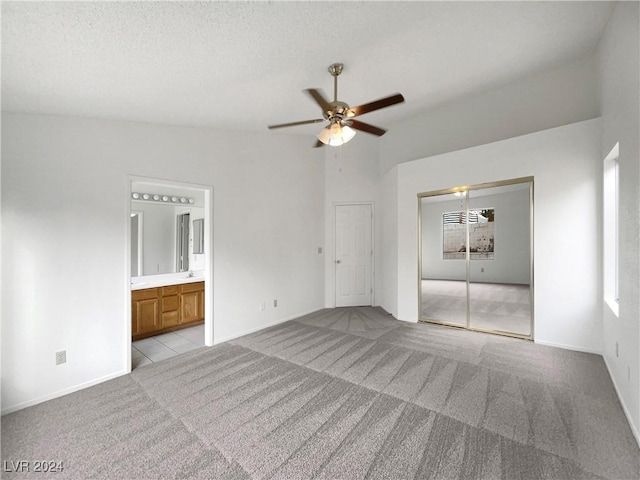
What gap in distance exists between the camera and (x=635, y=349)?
1.79m

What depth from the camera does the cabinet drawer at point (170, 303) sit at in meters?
3.87

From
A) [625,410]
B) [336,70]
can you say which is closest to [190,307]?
[336,70]

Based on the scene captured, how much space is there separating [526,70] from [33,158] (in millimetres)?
5368

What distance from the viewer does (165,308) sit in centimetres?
388

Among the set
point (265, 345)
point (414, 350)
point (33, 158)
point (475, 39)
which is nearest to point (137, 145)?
point (33, 158)

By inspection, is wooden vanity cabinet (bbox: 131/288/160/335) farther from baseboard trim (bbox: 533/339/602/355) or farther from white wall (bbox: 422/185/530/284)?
baseboard trim (bbox: 533/339/602/355)

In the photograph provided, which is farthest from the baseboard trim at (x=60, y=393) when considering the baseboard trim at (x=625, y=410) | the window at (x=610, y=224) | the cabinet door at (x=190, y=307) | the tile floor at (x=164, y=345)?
the window at (x=610, y=224)

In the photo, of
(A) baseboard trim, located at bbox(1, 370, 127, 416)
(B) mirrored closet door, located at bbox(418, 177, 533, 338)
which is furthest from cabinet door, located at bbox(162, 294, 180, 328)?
(B) mirrored closet door, located at bbox(418, 177, 533, 338)

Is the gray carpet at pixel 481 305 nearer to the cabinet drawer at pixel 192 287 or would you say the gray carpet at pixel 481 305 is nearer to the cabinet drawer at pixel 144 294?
the cabinet drawer at pixel 192 287

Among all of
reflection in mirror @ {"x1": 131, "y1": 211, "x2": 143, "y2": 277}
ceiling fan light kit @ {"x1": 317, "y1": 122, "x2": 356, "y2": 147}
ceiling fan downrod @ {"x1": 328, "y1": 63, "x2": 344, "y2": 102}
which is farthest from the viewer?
reflection in mirror @ {"x1": 131, "y1": 211, "x2": 143, "y2": 277}

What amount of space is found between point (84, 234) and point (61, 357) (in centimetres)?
112

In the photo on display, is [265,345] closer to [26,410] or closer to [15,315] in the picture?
[26,410]

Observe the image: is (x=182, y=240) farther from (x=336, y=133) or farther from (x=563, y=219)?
(x=563, y=219)

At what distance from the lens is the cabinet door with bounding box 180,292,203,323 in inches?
162
